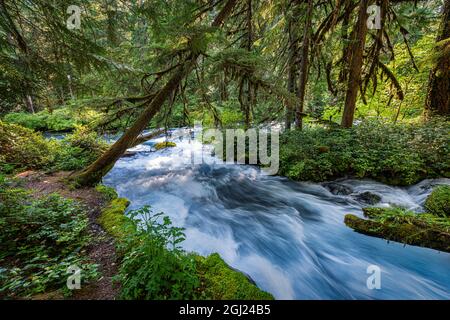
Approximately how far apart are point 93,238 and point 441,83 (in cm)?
1058

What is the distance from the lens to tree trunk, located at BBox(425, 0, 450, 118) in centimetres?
728

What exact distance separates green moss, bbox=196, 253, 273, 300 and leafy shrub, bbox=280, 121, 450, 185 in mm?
5300

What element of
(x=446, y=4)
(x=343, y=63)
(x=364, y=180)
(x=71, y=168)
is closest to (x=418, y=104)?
(x=446, y=4)

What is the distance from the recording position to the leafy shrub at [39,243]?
2744mm

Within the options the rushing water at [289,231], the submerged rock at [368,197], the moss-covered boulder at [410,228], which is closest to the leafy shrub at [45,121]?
the rushing water at [289,231]

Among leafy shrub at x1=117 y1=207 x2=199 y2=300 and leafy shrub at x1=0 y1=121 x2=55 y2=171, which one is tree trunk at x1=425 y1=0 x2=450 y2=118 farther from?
leafy shrub at x1=0 y1=121 x2=55 y2=171

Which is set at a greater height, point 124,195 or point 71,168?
point 71,168

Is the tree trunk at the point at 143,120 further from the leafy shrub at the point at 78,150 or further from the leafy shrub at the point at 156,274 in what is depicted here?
the leafy shrub at the point at 156,274

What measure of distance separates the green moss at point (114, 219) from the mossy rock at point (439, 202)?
620 centimetres

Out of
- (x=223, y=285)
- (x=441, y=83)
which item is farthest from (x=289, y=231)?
(x=441, y=83)
